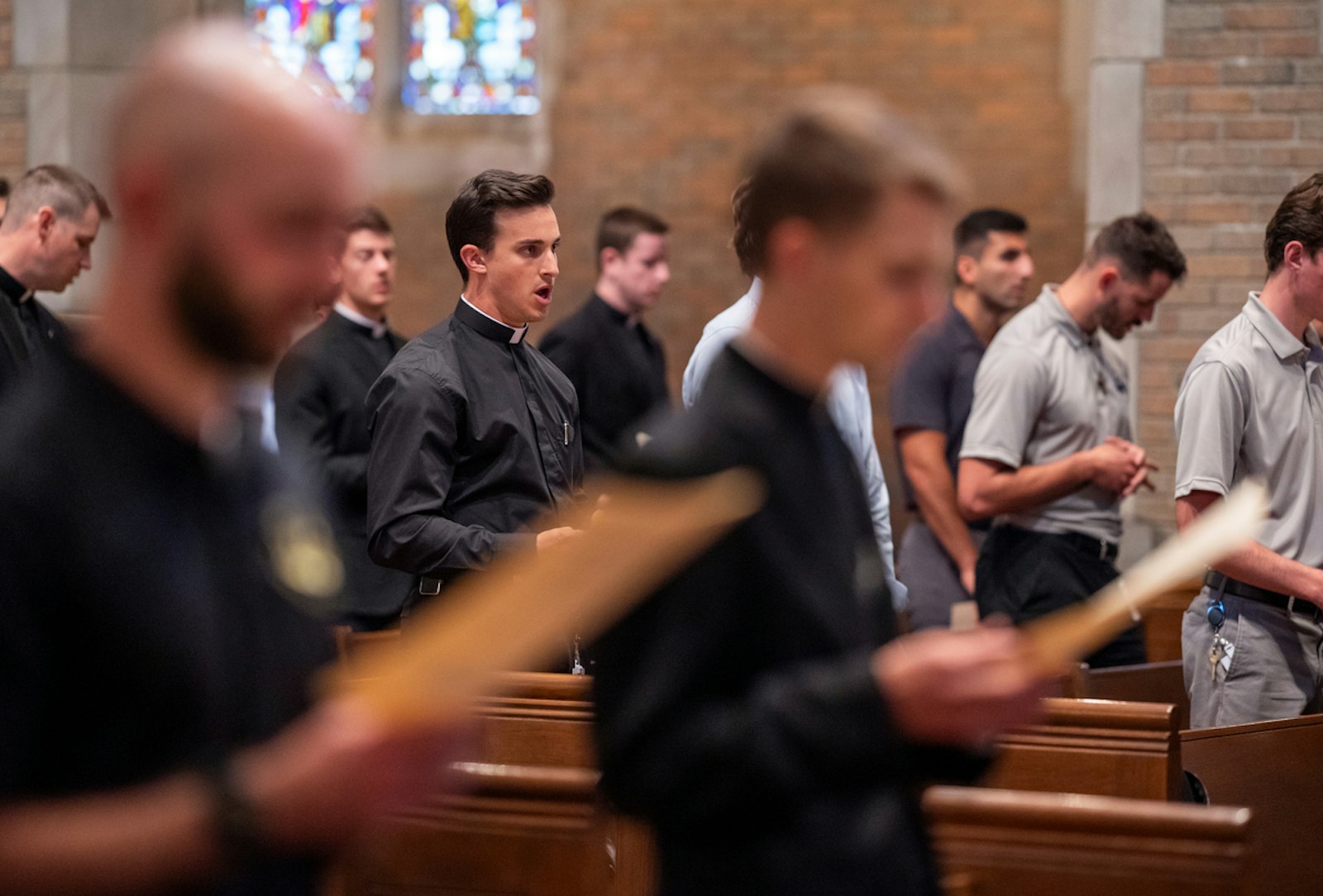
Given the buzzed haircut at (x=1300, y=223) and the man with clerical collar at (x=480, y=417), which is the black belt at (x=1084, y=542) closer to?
the buzzed haircut at (x=1300, y=223)

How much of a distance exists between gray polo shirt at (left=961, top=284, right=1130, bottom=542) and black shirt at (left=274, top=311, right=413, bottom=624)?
1876mm

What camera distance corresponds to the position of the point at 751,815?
123cm

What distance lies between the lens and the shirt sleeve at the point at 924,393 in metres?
4.95

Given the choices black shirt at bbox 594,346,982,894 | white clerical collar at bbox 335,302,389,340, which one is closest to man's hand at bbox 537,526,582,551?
black shirt at bbox 594,346,982,894

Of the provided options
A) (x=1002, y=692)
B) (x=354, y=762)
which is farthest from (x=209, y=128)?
(x=1002, y=692)

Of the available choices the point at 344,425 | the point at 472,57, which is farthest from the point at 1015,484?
the point at 472,57

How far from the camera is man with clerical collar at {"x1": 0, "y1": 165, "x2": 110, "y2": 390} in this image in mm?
4570

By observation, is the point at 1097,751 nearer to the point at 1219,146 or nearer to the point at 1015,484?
the point at 1015,484

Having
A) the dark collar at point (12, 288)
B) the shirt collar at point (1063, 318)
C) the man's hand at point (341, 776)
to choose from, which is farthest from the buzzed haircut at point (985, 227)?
the man's hand at point (341, 776)

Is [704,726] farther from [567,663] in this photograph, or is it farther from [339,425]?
[339,425]

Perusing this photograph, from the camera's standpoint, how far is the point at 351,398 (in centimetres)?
527

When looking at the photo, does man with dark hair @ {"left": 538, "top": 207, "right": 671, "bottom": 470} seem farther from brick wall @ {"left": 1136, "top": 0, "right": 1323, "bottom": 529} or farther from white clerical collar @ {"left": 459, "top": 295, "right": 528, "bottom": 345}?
white clerical collar @ {"left": 459, "top": 295, "right": 528, "bottom": 345}

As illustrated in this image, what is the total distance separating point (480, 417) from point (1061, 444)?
6.33ft

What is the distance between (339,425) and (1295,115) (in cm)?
390
